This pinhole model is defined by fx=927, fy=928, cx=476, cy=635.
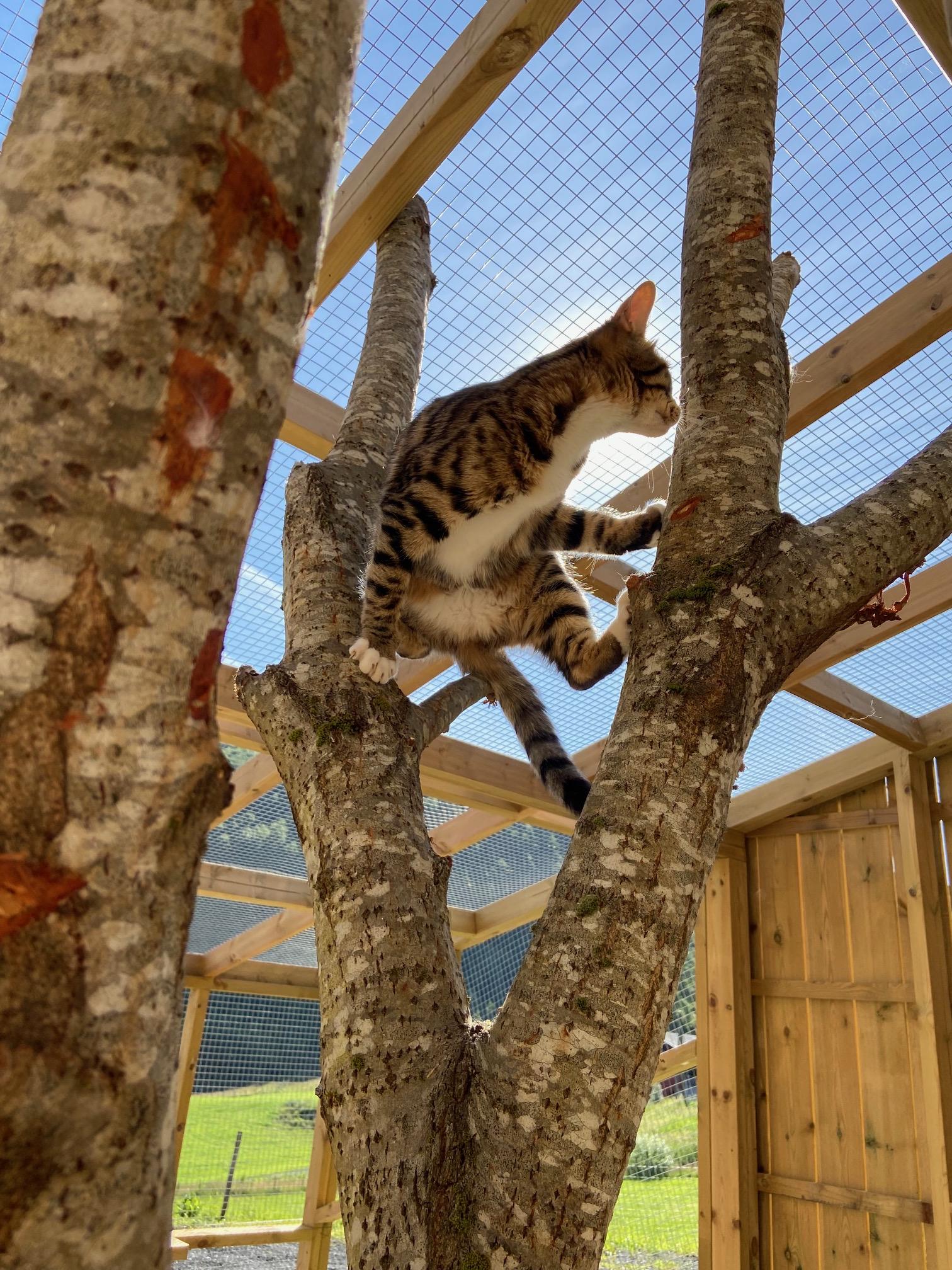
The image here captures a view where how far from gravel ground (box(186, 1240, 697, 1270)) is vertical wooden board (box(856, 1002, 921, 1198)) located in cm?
171

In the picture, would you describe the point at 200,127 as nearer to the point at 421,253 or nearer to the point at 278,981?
the point at 421,253

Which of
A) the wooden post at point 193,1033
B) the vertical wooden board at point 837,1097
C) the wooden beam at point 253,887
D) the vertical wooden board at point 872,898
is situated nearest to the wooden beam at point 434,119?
the wooden beam at point 253,887

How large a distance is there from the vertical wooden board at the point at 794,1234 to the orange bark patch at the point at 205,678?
4409 mm

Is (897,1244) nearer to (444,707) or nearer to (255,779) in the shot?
(255,779)

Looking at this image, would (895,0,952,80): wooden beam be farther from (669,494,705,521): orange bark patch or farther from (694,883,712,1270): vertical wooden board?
(694,883,712,1270): vertical wooden board

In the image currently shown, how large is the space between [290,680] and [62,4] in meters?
0.91

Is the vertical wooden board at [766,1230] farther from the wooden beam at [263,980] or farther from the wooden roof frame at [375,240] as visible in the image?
the wooden beam at [263,980]

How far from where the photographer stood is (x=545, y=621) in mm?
2361

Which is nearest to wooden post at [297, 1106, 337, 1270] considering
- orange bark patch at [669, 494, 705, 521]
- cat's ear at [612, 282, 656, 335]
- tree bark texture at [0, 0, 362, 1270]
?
cat's ear at [612, 282, 656, 335]

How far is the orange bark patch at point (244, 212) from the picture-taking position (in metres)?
0.47

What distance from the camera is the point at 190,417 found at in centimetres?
46

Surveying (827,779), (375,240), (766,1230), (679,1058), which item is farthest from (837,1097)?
(375,240)

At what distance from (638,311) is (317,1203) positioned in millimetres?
4818

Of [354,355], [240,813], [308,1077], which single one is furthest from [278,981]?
[354,355]
